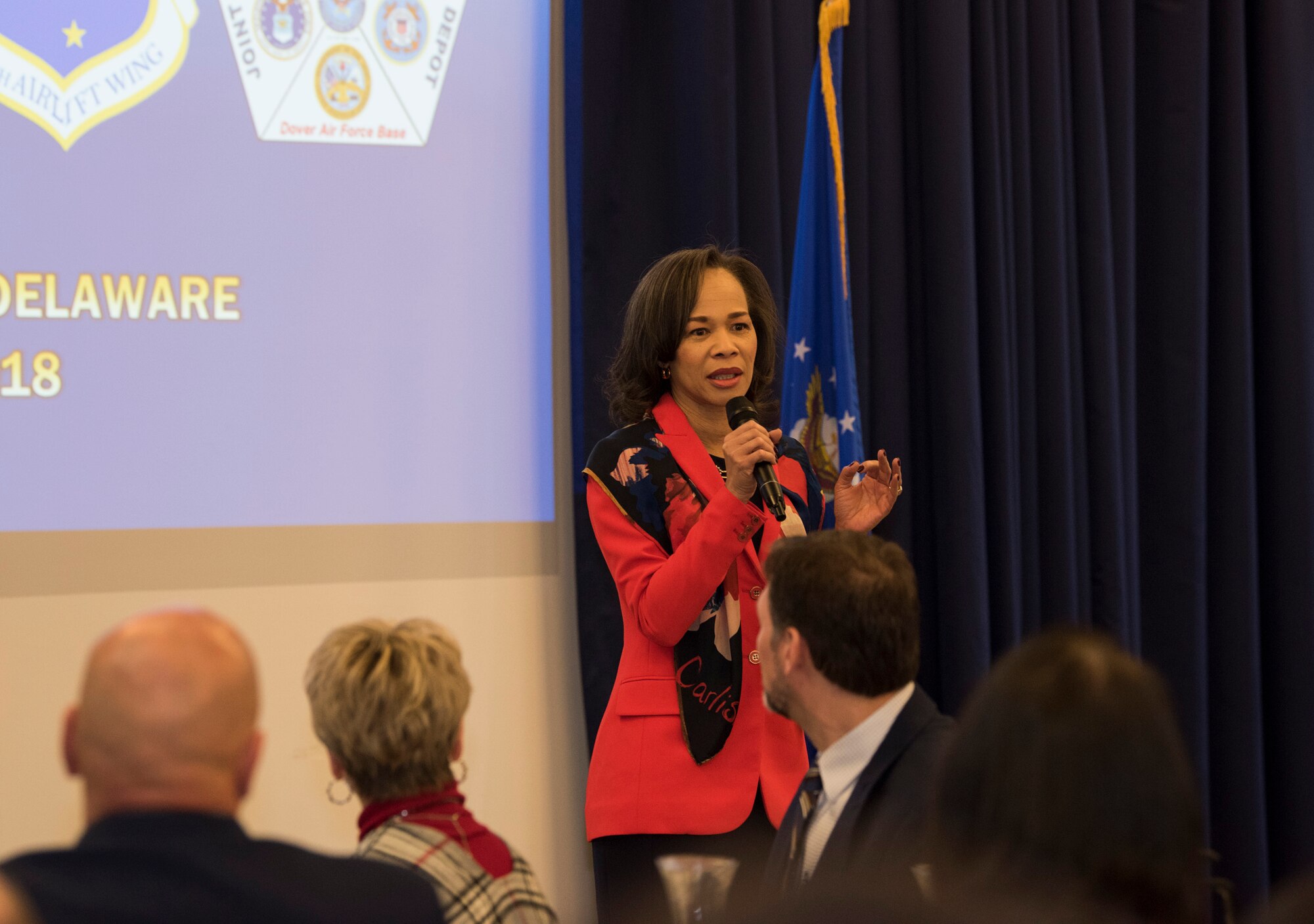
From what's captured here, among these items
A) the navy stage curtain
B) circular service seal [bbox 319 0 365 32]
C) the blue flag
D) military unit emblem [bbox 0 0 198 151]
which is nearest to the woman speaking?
the blue flag

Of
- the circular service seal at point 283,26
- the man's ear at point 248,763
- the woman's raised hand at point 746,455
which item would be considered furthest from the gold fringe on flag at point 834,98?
the man's ear at point 248,763

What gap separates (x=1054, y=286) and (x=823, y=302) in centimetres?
79

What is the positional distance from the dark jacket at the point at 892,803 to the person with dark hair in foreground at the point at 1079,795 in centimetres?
41

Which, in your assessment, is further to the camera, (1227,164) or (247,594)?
(1227,164)

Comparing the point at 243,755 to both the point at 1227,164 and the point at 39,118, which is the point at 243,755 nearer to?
the point at 39,118

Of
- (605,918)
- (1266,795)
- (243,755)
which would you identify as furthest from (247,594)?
(1266,795)

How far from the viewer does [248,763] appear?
3.61 feet

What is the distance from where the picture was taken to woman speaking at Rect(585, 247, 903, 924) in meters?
1.95

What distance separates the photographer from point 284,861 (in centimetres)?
102

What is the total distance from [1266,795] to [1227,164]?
1.86m

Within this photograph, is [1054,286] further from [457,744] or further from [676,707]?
[457,744]

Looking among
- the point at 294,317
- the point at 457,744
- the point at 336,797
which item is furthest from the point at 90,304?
the point at 457,744

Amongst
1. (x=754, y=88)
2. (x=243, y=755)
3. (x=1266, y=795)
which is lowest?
(x=1266, y=795)

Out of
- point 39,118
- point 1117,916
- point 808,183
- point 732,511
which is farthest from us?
point 808,183
